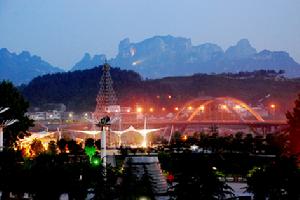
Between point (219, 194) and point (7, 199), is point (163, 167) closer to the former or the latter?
point (7, 199)

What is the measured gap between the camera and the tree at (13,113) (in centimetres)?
4828

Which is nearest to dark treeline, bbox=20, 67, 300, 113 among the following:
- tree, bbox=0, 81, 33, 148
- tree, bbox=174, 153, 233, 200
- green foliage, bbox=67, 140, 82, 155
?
tree, bbox=0, 81, 33, 148

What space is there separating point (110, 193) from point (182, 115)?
104m

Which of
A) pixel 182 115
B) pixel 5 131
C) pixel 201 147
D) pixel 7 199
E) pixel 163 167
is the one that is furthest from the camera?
pixel 182 115

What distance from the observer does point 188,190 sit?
706 inches

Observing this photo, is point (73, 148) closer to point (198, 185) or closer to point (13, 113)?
point (13, 113)

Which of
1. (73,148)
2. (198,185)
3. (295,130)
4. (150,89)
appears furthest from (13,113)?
(150,89)

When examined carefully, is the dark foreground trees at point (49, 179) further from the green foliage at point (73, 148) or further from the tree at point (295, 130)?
the tree at point (295, 130)

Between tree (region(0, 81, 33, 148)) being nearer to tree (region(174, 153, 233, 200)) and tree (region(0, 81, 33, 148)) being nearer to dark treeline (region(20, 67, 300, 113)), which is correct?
tree (region(174, 153, 233, 200))

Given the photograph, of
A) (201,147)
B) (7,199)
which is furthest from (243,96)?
(7,199)

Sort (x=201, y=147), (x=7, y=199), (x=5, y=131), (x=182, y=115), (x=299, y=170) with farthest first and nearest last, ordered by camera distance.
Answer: (x=182, y=115) < (x=201, y=147) < (x=5, y=131) < (x=7, y=199) < (x=299, y=170)

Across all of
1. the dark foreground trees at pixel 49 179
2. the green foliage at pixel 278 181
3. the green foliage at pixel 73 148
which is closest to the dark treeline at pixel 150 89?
the green foliage at pixel 73 148

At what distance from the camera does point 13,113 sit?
49406mm

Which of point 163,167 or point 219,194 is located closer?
point 219,194
